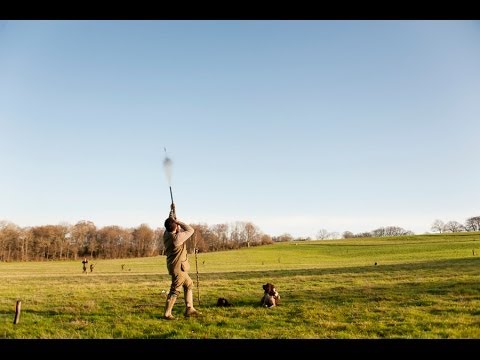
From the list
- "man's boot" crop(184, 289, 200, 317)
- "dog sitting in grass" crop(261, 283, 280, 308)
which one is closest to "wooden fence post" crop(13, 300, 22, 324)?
"man's boot" crop(184, 289, 200, 317)

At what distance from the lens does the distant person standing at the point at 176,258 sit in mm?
10438

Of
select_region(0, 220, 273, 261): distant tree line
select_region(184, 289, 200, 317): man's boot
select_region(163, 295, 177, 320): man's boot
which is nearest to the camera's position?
select_region(163, 295, 177, 320): man's boot

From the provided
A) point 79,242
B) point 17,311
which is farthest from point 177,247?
point 79,242

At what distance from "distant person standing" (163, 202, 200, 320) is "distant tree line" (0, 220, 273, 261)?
80.7 m

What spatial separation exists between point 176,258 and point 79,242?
93238 millimetres

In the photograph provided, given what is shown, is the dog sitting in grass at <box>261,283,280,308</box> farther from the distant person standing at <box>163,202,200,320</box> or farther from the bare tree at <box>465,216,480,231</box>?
the bare tree at <box>465,216,480,231</box>

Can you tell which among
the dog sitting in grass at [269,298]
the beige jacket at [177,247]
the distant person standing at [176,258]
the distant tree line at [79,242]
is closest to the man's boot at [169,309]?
the distant person standing at [176,258]

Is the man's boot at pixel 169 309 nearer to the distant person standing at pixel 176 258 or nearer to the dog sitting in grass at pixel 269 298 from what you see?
the distant person standing at pixel 176 258

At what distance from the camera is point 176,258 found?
10.6 m

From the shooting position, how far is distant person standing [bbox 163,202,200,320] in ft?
34.2

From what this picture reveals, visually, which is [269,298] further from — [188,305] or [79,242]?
[79,242]
